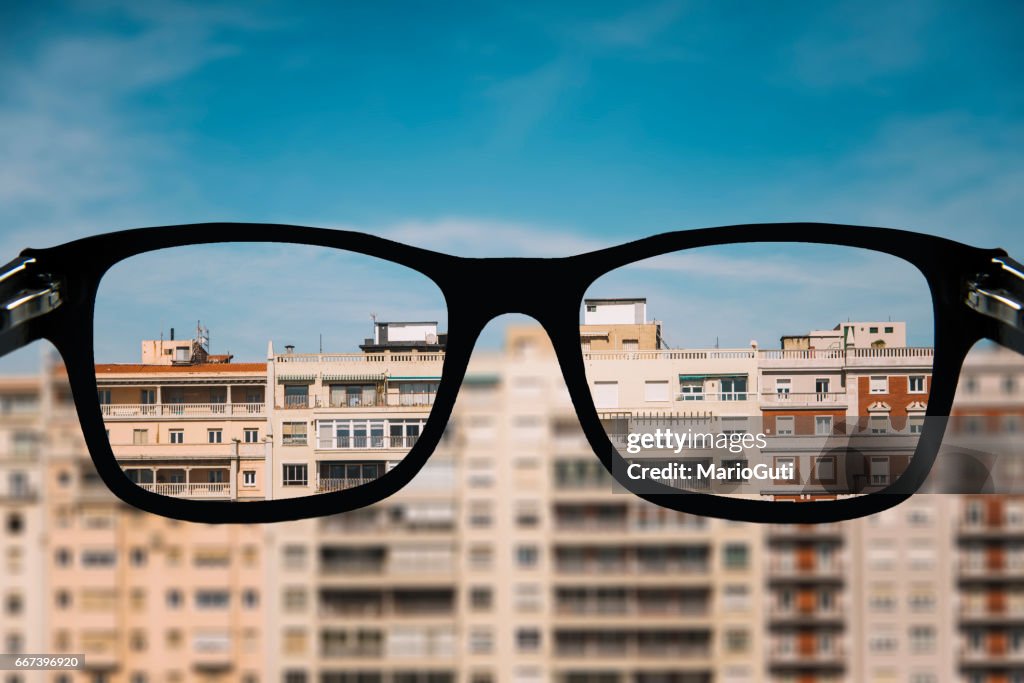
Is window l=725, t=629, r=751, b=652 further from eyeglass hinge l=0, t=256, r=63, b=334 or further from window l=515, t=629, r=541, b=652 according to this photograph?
eyeglass hinge l=0, t=256, r=63, b=334

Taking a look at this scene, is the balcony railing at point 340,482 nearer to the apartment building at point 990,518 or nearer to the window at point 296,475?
the window at point 296,475

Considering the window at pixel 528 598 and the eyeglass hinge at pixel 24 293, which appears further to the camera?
the window at pixel 528 598

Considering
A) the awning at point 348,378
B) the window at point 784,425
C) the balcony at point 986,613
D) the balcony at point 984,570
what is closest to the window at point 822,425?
the window at point 784,425

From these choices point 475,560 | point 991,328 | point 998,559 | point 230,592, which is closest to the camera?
point 991,328

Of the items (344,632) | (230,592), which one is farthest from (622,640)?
(230,592)

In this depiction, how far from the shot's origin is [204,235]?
0.37 m

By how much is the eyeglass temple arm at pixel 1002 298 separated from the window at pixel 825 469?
3.8 inches

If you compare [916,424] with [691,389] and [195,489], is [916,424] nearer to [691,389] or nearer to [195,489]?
[691,389]

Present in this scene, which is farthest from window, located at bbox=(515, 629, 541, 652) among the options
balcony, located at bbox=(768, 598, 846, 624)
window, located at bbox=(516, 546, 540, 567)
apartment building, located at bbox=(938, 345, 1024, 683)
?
apartment building, located at bbox=(938, 345, 1024, 683)

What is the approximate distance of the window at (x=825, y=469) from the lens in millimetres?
389

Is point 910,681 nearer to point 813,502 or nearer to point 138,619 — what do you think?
point 813,502

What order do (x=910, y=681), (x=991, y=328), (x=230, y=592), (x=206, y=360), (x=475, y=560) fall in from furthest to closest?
(x=475, y=560), (x=230, y=592), (x=910, y=681), (x=206, y=360), (x=991, y=328)

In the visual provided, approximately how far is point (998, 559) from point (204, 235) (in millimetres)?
3209

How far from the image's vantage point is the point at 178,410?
486 mm
